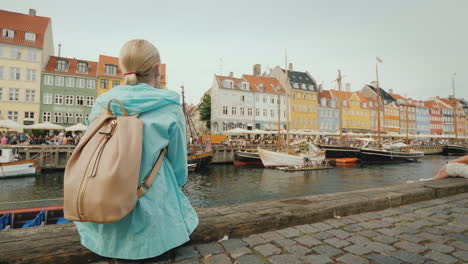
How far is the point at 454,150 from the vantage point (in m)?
47.6

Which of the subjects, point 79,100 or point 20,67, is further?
point 79,100

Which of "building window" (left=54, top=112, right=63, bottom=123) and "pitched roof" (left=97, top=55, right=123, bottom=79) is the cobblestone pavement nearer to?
"pitched roof" (left=97, top=55, right=123, bottom=79)

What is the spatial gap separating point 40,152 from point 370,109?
6221 cm

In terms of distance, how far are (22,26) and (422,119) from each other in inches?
3531

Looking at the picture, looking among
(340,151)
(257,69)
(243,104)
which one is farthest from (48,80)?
(340,151)

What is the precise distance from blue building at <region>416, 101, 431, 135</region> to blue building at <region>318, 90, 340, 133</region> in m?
33.6

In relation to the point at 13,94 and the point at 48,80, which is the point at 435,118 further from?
the point at 13,94

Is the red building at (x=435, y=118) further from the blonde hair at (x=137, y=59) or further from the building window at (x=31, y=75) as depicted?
the blonde hair at (x=137, y=59)

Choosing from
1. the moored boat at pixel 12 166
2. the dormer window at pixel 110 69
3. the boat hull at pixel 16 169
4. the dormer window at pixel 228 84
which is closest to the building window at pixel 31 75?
the dormer window at pixel 110 69

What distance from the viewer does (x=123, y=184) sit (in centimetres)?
135

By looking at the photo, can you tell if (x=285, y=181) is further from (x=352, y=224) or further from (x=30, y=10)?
(x=30, y=10)

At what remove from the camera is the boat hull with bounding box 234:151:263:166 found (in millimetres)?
26984

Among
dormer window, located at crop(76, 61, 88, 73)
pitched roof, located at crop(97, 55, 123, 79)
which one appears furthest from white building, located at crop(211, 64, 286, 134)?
dormer window, located at crop(76, 61, 88, 73)

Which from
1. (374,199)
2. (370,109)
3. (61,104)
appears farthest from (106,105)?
(370,109)
